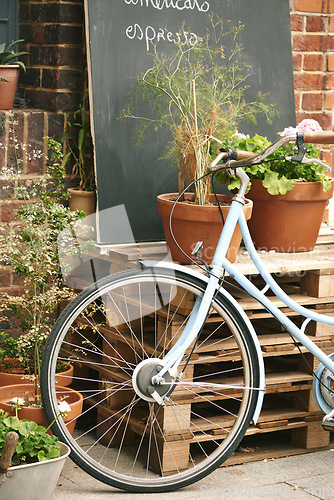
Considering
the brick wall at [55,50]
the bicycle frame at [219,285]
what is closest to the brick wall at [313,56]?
the brick wall at [55,50]

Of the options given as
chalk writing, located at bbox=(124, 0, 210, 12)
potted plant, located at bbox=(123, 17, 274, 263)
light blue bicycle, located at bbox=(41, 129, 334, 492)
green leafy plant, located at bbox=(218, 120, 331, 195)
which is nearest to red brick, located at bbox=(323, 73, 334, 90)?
potted plant, located at bbox=(123, 17, 274, 263)

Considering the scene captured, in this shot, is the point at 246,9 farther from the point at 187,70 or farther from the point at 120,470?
the point at 120,470

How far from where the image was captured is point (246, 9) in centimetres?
365

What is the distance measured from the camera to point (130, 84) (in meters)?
3.30

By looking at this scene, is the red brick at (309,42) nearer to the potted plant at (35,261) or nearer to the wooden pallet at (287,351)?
the wooden pallet at (287,351)

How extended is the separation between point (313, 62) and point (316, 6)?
291mm

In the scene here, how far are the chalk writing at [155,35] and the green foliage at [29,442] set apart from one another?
177 cm

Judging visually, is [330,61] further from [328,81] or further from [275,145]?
[275,145]

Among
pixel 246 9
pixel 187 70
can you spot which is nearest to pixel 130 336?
pixel 187 70

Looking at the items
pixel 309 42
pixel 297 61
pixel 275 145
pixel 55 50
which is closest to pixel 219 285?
pixel 275 145

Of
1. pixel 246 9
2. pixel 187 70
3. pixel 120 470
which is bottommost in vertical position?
pixel 120 470

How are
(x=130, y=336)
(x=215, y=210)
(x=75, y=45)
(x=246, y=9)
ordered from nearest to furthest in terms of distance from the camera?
(x=215, y=210)
(x=130, y=336)
(x=75, y=45)
(x=246, y=9)

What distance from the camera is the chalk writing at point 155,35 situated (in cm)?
332

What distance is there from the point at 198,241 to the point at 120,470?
3.13 feet
